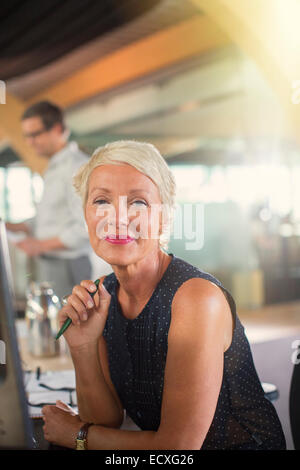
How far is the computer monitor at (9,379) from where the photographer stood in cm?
60

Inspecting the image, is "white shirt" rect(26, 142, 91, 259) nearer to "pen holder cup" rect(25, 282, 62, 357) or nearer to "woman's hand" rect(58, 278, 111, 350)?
"pen holder cup" rect(25, 282, 62, 357)

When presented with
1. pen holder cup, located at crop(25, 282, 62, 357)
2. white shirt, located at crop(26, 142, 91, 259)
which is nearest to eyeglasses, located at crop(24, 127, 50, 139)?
white shirt, located at crop(26, 142, 91, 259)

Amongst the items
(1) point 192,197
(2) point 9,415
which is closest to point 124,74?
(1) point 192,197

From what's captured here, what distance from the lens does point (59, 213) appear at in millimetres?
2406

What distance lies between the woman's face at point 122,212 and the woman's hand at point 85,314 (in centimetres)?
7

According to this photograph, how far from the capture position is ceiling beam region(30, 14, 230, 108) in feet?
16.3

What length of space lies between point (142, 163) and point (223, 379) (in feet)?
1.41

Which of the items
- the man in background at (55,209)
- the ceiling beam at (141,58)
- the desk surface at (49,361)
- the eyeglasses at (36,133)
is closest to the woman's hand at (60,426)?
the desk surface at (49,361)

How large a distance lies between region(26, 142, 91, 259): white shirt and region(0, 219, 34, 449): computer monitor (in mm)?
1545

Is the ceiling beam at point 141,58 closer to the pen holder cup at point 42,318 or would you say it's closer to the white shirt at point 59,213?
the white shirt at point 59,213

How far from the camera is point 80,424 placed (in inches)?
40.1

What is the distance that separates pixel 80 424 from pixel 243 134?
964 cm

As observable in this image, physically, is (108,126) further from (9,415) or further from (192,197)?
(9,415)

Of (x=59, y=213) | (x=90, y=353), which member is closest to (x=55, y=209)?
(x=59, y=213)
